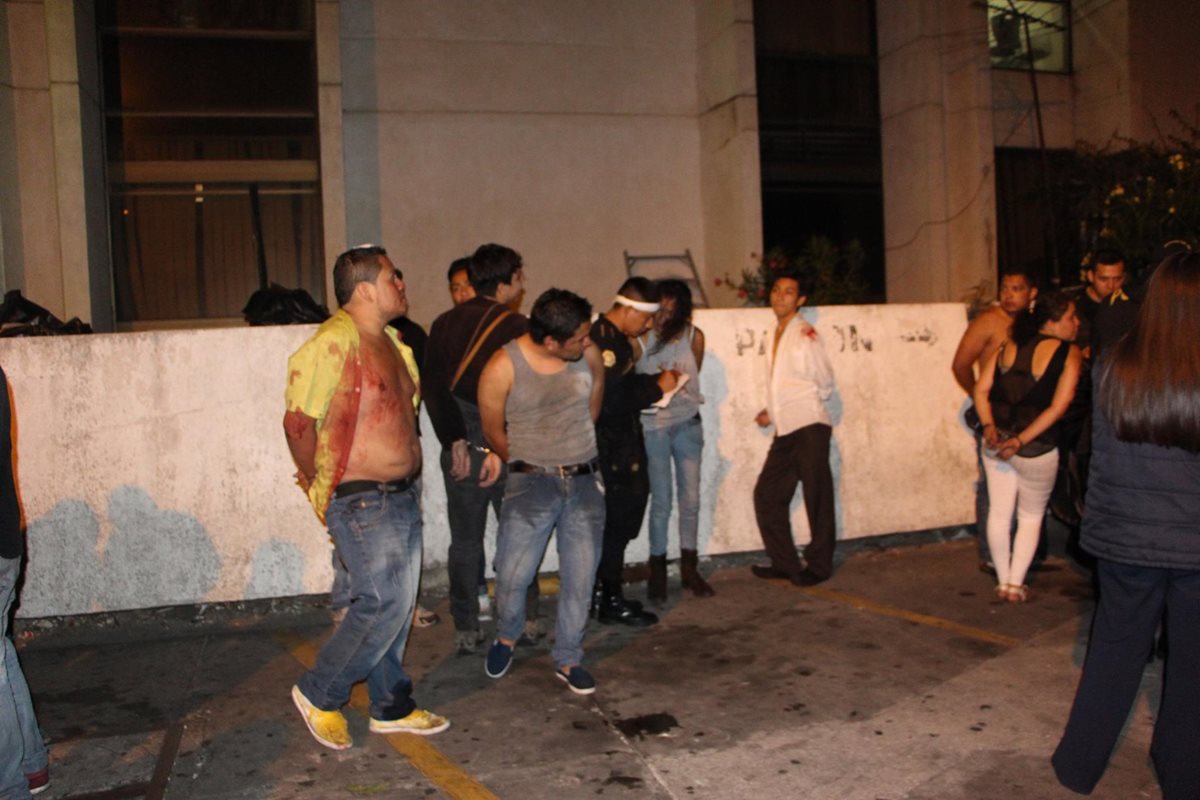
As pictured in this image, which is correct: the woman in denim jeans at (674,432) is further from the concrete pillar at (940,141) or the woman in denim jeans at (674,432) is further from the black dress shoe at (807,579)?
the concrete pillar at (940,141)

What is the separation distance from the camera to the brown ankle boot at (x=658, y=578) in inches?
256

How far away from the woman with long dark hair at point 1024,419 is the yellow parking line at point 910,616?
2.09 feet

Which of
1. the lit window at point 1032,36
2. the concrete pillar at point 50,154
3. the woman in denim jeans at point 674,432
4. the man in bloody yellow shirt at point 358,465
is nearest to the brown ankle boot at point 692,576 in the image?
the woman in denim jeans at point 674,432

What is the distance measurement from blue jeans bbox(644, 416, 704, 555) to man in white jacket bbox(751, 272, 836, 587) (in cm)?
62

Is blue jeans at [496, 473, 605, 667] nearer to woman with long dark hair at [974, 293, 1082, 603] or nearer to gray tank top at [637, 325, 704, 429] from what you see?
gray tank top at [637, 325, 704, 429]

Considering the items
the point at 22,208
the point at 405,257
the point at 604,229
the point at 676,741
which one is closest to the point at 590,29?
the point at 604,229

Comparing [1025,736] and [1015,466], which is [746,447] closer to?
[1015,466]

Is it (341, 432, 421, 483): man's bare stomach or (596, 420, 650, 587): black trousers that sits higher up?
(341, 432, 421, 483): man's bare stomach

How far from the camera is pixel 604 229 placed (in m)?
12.9

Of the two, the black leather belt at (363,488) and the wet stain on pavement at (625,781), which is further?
the black leather belt at (363,488)

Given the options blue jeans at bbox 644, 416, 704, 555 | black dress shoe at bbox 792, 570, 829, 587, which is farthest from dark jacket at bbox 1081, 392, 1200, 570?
black dress shoe at bbox 792, 570, 829, 587

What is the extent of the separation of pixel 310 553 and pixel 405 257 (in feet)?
20.4

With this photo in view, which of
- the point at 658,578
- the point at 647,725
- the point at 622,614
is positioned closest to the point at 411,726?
the point at 647,725

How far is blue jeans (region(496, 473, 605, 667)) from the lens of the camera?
5.09 m
